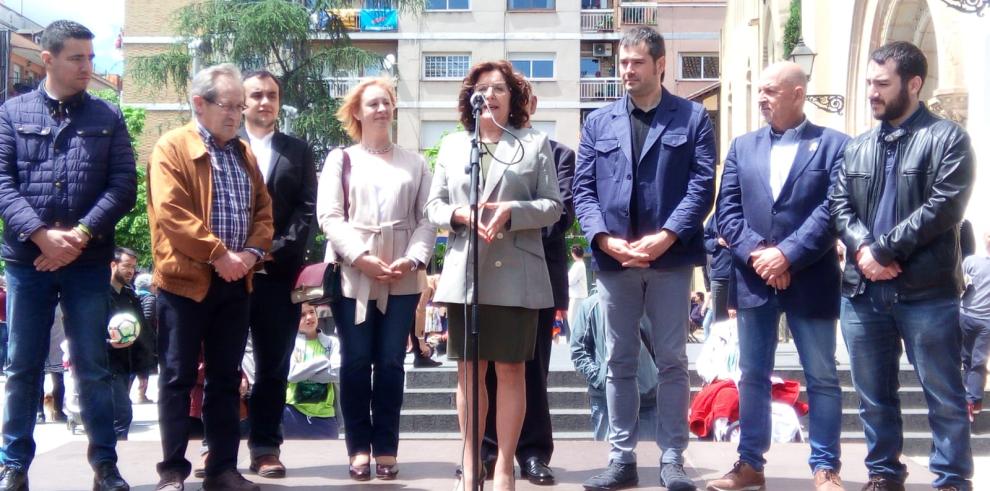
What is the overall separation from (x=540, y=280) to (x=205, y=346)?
68.1 inches

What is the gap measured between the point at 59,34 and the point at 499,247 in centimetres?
245

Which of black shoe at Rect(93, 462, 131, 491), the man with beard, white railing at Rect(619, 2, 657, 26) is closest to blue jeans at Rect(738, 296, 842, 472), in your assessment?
black shoe at Rect(93, 462, 131, 491)

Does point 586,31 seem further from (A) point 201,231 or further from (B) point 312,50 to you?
(A) point 201,231

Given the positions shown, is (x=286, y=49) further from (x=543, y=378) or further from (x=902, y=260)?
(x=902, y=260)

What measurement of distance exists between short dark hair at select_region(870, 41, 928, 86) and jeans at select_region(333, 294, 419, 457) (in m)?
2.73

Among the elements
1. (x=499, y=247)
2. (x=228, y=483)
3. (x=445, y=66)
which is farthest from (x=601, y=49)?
(x=228, y=483)

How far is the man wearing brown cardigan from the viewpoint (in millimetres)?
5684

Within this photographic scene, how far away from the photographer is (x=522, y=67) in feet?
162

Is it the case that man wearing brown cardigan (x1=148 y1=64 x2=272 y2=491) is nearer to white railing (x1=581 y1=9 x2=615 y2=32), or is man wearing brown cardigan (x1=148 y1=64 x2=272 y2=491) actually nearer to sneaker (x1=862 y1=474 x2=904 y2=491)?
sneaker (x1=862 y1=474 x2=904 y2=491)

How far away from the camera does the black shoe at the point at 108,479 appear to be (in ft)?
18.7

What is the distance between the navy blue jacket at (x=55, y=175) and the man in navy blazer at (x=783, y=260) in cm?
316

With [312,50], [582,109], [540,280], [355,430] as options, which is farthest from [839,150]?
[582,109]

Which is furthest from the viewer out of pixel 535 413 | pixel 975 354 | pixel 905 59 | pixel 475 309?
pixel 975 354

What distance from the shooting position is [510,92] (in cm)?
602
